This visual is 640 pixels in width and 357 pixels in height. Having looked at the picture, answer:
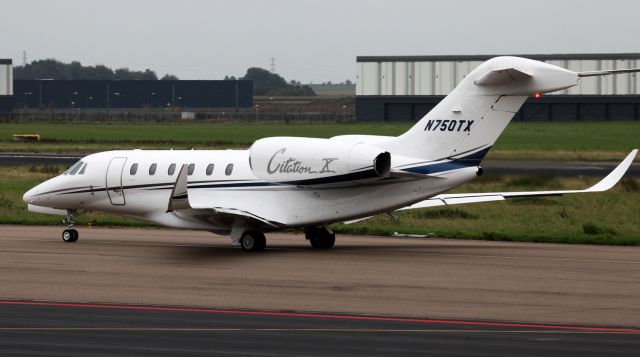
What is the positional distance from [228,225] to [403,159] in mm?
4588

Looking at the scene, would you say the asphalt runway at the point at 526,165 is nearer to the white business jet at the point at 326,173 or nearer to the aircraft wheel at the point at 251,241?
the white business jet at the point at 326,173

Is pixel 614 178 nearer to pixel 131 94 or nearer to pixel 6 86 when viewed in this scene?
pixel 6 86

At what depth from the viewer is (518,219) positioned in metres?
37.5

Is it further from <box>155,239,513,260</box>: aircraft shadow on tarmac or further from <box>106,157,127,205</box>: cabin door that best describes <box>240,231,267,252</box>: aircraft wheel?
<box>106,157,127,205</box>: cabin door

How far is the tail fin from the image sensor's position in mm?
27156

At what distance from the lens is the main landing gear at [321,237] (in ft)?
100

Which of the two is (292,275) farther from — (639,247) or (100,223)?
(100,223)

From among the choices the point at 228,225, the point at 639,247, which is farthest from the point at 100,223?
the point at 639,247

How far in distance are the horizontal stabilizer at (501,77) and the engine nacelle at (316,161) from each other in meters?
2.68

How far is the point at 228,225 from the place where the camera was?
29.5 meters

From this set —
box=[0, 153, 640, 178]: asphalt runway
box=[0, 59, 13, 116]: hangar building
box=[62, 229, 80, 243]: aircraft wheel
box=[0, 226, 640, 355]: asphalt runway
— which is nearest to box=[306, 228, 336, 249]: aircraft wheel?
box=[0, 226, 640, 355]: asphalt runway

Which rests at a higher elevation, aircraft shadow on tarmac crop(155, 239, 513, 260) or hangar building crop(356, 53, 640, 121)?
hangar building crop(356, 53, 640, 121)

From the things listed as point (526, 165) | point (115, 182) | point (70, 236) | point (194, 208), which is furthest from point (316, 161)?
point (526, 165)

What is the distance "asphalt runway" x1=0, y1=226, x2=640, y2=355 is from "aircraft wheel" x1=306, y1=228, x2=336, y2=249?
32cm
